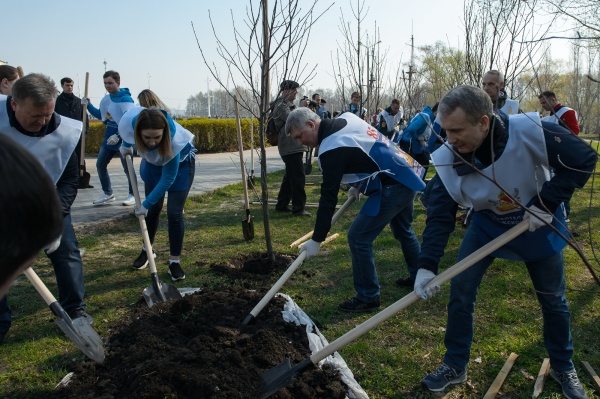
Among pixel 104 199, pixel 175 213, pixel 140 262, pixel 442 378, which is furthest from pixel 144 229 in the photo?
pixel 104 199

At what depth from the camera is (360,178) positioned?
3959 mm

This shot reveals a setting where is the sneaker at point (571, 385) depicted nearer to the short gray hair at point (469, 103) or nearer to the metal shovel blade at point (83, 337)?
the short gray hair at point (469, 103)

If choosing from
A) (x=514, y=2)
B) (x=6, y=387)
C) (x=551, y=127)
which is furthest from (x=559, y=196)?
(x=514, y=2)

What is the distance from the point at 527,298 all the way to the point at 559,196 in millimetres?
2253

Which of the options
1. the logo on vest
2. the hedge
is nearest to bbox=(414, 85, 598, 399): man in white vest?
the logo on vest

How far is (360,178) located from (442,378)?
1605mm

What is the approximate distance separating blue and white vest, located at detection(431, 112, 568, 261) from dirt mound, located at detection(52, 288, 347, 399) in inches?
52.1

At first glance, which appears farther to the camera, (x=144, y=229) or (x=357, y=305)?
(x=144, y=229)

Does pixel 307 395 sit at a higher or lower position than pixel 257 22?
lower

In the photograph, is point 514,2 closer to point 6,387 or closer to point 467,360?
point 467,360

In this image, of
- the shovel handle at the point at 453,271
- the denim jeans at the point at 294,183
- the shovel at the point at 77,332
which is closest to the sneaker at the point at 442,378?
the shovel handle at the point at 453,271

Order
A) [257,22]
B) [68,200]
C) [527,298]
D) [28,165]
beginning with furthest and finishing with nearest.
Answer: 1. [257,22]
2. [527,298]
3. [68,200]
4. [28,165]

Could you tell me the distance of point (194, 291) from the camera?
14.9 feet

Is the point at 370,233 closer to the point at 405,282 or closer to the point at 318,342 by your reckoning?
the point at 405,282
